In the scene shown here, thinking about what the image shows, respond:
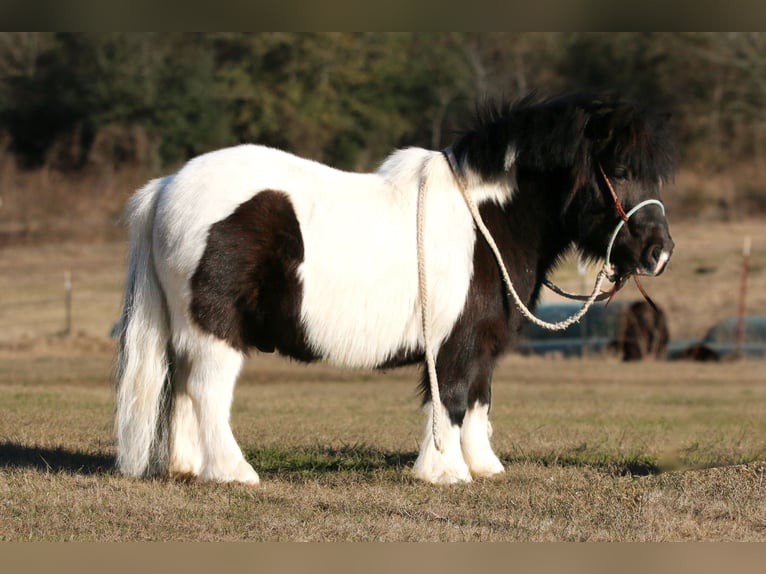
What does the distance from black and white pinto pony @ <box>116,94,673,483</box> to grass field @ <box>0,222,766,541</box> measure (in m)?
0.55

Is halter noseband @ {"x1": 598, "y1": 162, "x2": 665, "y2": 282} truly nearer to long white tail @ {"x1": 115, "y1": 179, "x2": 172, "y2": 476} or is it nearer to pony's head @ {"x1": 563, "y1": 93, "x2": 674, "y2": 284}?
pony's head @ {"x1": 563, "y1": 93, "x2": 674, "y2": 284}

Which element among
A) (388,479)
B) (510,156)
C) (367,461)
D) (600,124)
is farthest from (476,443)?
(600,124)

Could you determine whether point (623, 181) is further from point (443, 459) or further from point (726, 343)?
point (726, 343)

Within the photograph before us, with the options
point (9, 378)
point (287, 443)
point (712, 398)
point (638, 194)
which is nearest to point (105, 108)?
point (9, 378)

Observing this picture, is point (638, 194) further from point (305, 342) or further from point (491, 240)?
point (305, 342)

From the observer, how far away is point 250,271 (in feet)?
24.1

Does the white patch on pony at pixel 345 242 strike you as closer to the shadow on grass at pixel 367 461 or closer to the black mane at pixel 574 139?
the black mane at pixel 574 139

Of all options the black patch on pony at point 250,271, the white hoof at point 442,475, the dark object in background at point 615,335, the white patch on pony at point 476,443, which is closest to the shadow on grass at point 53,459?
the black patch on pony at point 250,271

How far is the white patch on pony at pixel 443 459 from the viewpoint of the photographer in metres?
7.70

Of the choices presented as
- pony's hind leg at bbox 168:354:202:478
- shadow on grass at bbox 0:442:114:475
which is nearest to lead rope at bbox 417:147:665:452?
pony's hind leg at bbox 168:354:202:478

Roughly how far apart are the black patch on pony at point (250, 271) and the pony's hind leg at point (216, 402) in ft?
0.37

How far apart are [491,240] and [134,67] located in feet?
109

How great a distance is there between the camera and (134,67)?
3897 cm

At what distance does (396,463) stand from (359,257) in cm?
206
